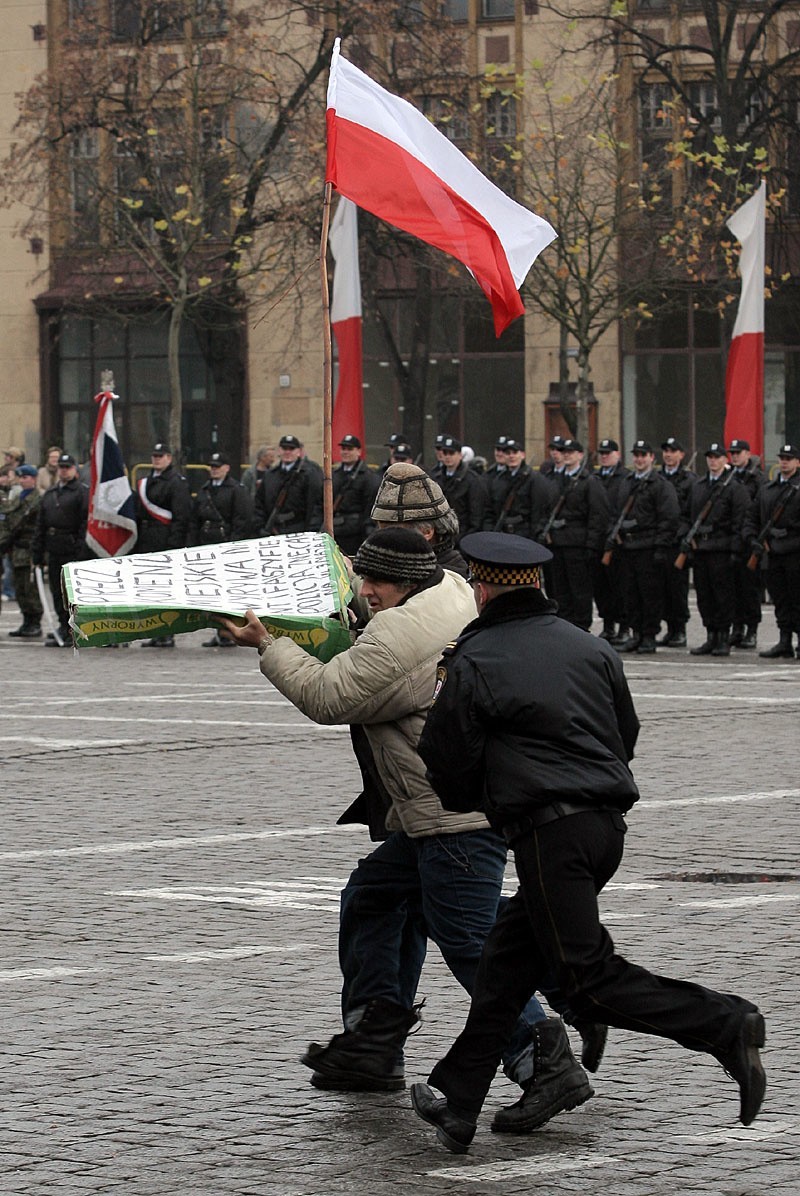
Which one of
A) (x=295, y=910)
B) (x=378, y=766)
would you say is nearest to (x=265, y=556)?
(x=378, y=766)

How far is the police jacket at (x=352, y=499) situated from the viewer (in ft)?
73.8

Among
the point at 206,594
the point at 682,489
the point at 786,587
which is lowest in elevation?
the point at 786,587

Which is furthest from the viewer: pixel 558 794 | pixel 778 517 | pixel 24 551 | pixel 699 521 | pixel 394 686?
pixel 24 551

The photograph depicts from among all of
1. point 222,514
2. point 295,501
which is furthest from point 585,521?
point 222,514

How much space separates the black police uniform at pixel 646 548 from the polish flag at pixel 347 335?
3.34 metres

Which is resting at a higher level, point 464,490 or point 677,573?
point 464,490

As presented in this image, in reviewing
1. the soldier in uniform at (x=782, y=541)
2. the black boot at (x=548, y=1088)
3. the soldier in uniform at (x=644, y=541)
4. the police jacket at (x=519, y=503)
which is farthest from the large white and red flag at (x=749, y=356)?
the black boot at (x=548, y=1088)

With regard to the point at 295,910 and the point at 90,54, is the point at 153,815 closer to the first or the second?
the point at 295,910

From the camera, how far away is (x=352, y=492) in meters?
22.6

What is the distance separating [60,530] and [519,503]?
15.7ft

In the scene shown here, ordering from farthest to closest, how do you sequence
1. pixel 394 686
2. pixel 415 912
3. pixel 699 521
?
1. pixel 699 521
2. pixel 415 912
3. pixel 394 686

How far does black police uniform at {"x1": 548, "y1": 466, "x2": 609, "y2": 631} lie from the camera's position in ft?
73.2

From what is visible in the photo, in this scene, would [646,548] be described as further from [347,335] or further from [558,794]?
[558,794]

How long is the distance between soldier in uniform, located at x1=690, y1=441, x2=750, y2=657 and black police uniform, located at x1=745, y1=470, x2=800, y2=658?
26 centimetres
